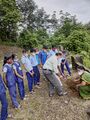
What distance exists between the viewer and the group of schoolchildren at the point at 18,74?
7.04m

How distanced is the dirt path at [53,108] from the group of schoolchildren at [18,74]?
1.19ft

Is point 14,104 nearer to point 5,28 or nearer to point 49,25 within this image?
point 5,28

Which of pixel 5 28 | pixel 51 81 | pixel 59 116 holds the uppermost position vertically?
pixel 5 28

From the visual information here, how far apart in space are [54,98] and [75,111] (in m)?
1.36

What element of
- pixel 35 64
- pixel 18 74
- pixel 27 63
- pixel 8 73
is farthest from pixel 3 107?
pixel 35 64

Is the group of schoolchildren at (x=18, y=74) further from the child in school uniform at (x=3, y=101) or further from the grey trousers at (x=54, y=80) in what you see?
the grey trousers at (x=54, y=80)

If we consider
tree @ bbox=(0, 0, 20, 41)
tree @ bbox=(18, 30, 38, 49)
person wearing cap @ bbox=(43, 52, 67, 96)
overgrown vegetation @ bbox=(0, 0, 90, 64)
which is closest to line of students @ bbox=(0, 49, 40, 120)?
person wearing cap @ bbox=(43, 52, 67, 96)

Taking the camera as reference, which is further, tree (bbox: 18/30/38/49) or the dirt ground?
tree (bbox: 18/30/38/49)

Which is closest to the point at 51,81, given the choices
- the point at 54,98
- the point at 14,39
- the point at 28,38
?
the point at 54,98

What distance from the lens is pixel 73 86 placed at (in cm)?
904

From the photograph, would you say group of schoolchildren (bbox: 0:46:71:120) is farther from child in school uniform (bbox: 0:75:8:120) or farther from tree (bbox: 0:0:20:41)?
tree (bbox: 0:0:20:41)

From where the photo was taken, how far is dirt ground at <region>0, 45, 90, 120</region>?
24.0ft

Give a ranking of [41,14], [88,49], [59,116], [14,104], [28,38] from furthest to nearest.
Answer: [41,14], [28,38], [88,49], [14,104], [59,116]

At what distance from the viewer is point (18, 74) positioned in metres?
8.56
